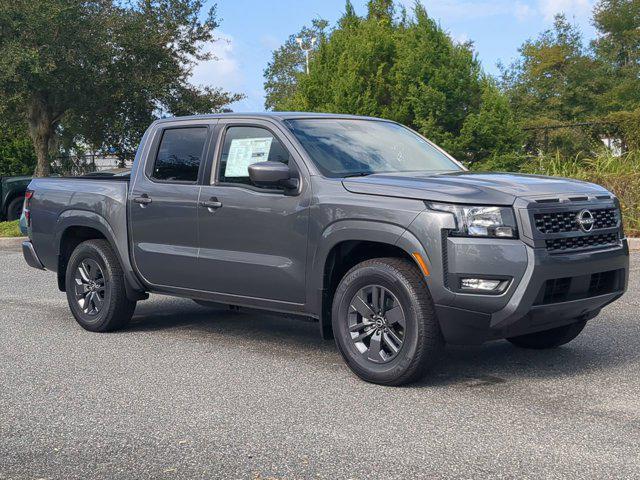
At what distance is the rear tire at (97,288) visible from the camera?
7.79 metres

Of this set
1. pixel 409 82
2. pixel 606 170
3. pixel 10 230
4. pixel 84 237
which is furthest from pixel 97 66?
pixel 84 237

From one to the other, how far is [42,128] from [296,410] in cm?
2035

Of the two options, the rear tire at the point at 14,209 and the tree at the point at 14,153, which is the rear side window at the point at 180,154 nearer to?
the rear tire at the point at 14,209

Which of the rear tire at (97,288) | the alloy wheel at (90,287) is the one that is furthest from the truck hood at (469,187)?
the alloy wheel at (90,287)

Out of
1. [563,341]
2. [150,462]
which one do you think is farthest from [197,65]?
[150,462]

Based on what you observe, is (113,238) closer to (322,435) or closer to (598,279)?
(322,435)

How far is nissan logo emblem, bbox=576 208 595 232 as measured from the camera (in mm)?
5637

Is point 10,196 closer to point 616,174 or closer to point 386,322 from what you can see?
point 616,174

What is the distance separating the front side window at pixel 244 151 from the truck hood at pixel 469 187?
818 mm

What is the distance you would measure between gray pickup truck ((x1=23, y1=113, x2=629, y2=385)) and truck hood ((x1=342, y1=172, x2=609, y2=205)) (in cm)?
1

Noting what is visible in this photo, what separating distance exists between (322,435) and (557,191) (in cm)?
221

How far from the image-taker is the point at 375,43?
59.5 ft

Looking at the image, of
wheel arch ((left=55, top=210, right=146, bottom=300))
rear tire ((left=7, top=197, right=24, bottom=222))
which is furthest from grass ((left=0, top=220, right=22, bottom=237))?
wheel arch ((left=55, top=210, right=146, bottom=300))

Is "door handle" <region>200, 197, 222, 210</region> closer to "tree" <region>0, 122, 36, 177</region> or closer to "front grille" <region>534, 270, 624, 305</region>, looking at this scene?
"front grille" <region>534, 270, 624, 305</region>
